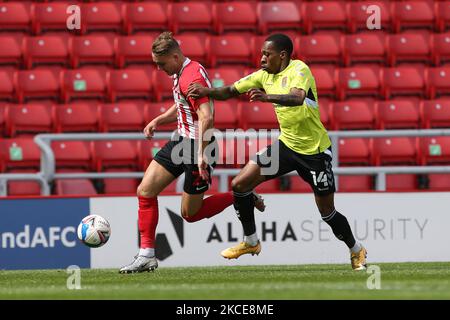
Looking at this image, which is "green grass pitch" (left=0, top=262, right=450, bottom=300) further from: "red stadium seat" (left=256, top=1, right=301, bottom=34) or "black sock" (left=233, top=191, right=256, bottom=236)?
"red stadium seat" (left=256, top=1, right=301, bottom=34)

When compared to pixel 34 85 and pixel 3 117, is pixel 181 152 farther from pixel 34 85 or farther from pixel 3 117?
pixel 34 85

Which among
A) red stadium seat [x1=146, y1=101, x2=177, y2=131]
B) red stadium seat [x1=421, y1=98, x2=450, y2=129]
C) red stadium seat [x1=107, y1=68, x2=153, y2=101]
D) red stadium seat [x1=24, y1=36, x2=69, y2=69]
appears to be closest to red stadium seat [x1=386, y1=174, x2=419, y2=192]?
red stadium seat [x1=421, y1=98, x2=450, y2=129]

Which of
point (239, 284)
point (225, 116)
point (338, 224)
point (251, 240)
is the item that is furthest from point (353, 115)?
point (239, 284)

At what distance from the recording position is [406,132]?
37.9 ft

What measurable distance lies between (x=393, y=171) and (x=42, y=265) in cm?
374

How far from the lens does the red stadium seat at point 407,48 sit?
15.4 meters

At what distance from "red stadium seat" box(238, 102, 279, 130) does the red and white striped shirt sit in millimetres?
4622

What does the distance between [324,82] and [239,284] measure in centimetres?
680

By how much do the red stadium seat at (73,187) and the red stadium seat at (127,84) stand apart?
2.06 metres

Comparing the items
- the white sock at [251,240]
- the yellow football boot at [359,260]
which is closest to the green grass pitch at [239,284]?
the yellow football boot at [359,260]

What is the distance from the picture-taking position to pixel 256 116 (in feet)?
45.6

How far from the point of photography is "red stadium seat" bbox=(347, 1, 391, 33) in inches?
619
